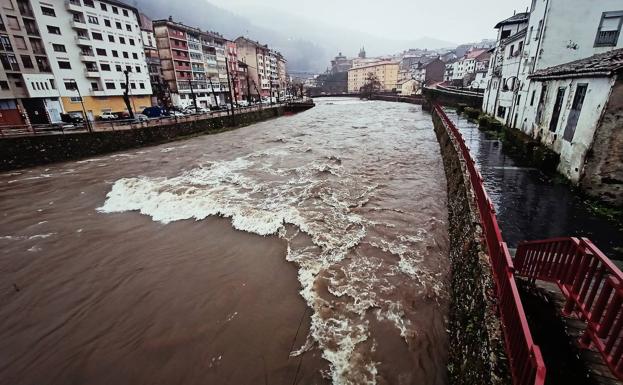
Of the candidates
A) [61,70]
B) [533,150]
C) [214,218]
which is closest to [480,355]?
[214,218]

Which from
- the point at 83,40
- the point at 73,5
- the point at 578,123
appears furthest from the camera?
the point at 83,40

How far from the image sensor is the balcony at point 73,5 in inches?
1463

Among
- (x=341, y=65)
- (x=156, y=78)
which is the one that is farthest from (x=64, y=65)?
(x=341, y=65)

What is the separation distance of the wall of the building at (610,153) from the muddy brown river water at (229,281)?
4.77 m

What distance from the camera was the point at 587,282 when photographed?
380cm

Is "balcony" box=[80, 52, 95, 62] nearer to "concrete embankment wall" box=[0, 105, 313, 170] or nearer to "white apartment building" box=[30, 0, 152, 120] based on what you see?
"white apartment building" box=[30, 0, 152, 120]

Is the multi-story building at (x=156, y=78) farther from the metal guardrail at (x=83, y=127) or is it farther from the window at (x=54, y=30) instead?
the metal guardrail at (x=83, y=127)

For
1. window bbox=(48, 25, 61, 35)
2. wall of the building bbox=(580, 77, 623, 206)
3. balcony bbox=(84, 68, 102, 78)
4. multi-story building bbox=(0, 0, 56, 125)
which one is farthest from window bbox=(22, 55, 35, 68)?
wall of the building bbox=(580, 77, 623, 206)

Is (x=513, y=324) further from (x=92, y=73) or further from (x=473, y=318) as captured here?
(x=92, y=73)

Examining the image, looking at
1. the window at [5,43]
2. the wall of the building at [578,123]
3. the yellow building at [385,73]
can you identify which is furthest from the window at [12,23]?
the yellow building at [385,73]

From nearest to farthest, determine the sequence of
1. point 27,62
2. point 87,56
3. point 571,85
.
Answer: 1. point 571,85
2. point 27,62
3. point 87,56

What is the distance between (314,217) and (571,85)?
11.5m

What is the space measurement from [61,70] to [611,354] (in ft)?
174

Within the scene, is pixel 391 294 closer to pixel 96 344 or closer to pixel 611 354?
pixel 611 354
